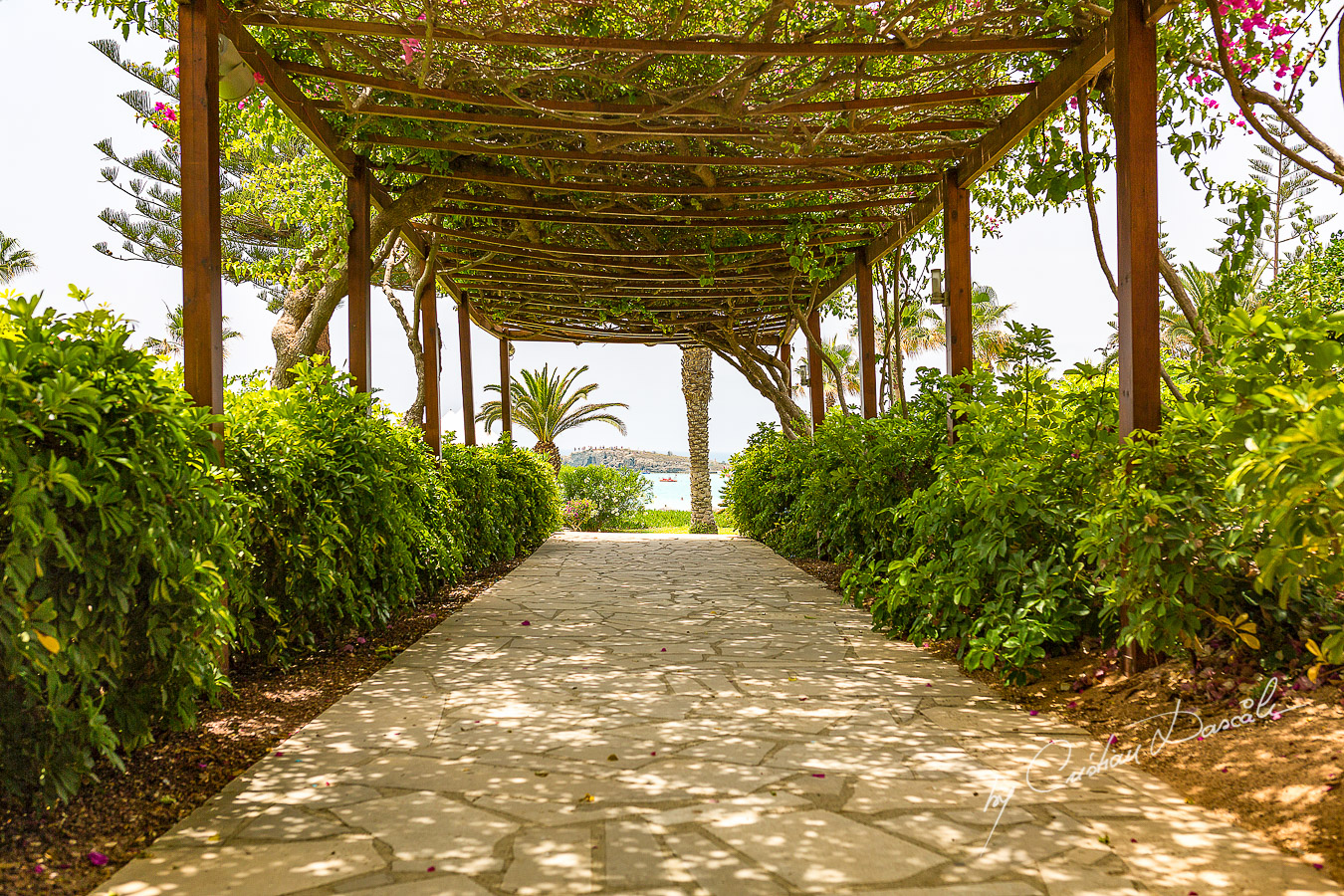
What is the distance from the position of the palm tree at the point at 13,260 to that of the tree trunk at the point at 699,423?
1984cm

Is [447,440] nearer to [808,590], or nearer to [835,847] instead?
[808,590]

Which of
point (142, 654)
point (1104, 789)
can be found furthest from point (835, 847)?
point (142, 654)

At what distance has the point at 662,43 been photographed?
4.08 metres

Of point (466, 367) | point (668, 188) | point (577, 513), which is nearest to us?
point (668, 188)

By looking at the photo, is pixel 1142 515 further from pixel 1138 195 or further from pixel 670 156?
pixel 670 156

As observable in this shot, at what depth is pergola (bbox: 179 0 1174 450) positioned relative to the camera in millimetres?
3496

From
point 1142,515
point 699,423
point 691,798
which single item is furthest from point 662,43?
point 699,423

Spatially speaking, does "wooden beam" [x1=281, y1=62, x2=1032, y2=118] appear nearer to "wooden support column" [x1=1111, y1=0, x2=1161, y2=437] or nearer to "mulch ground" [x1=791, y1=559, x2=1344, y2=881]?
"wooden support column" [x1=1111, y1=0, x2=1161, y2=437]

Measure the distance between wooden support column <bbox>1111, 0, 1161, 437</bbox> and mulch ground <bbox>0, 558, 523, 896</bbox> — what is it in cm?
343

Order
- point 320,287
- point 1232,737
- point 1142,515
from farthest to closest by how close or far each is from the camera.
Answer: point 320,287 → point 1142,515 → point 1232,737

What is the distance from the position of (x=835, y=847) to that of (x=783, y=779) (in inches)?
18.4

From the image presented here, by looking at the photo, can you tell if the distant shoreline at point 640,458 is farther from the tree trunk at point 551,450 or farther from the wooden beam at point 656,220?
the wooden beam at point 656,220

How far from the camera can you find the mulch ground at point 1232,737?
221 centimetres

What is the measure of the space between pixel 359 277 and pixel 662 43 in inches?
107
